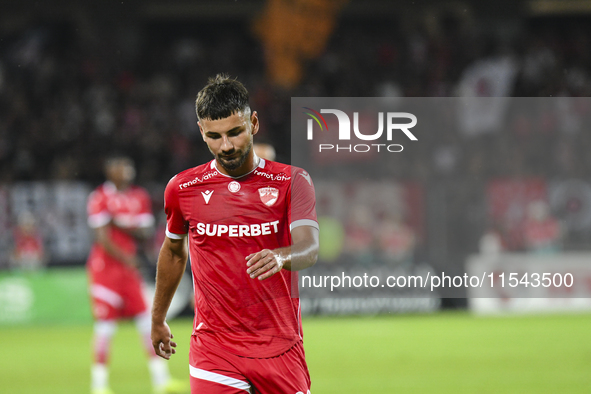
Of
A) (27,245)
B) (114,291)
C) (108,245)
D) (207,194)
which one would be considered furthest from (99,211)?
(27,245)

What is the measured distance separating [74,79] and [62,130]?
2.14m

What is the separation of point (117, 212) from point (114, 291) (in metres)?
0.84

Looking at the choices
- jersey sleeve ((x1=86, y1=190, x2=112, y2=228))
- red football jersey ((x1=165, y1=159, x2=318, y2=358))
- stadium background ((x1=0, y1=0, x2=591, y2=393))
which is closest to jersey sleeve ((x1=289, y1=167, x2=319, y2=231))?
red football jersey ((x1=165, y1=159, x2=318, y2=358))

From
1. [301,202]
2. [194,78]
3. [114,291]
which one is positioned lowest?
[114,291]

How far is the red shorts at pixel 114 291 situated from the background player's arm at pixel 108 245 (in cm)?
9

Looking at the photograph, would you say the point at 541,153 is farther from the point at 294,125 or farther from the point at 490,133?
the point at 294,125

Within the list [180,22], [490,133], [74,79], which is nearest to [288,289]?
[490,133]

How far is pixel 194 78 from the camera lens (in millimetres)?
20812

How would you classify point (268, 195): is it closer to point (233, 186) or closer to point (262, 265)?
point (233, 186)

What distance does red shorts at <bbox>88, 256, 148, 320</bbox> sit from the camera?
7.83m

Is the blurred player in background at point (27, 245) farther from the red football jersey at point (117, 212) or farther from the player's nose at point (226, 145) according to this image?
the player's nose at point (226, 145)

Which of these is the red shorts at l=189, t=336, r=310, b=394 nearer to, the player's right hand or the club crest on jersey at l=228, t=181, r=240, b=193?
the player's right hand

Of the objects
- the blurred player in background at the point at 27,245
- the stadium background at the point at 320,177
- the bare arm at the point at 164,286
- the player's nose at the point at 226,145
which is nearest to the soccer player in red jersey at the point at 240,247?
the player's nose at the point at 226,145

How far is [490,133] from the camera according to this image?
42.1 ft
